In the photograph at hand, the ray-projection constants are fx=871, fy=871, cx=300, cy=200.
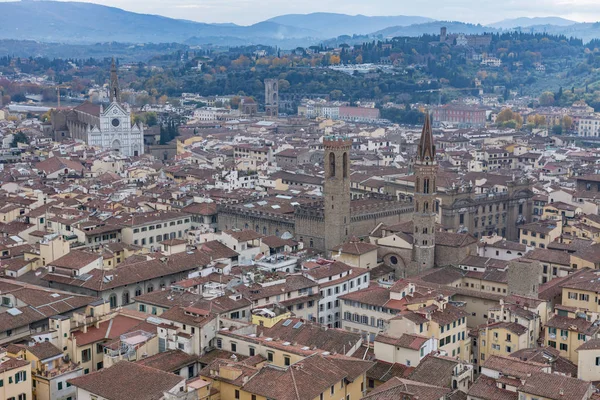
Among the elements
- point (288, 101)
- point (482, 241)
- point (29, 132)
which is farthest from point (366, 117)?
point (482, 241)

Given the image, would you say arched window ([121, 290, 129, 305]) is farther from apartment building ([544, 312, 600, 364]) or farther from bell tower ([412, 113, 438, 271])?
apartment building ([544, 312, 600, 364])

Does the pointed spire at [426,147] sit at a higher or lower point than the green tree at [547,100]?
higher

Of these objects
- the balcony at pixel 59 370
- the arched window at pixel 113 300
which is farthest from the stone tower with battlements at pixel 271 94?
the balcony at pixel 59 370

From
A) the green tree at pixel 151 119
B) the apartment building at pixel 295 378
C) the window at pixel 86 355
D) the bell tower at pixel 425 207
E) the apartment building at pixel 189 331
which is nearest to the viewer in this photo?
the apartment building at pixel 295 378

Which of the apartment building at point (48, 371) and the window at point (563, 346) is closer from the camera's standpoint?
the apartment building at point (48, 371)

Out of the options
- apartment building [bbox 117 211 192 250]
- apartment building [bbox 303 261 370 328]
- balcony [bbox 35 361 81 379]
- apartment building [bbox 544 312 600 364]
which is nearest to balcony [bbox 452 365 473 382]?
apartment building [bbox 544 312 600 364]

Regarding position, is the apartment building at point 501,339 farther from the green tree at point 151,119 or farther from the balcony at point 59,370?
the green tree at point 151,119

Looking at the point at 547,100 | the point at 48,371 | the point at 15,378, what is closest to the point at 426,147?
the point at 48,371
